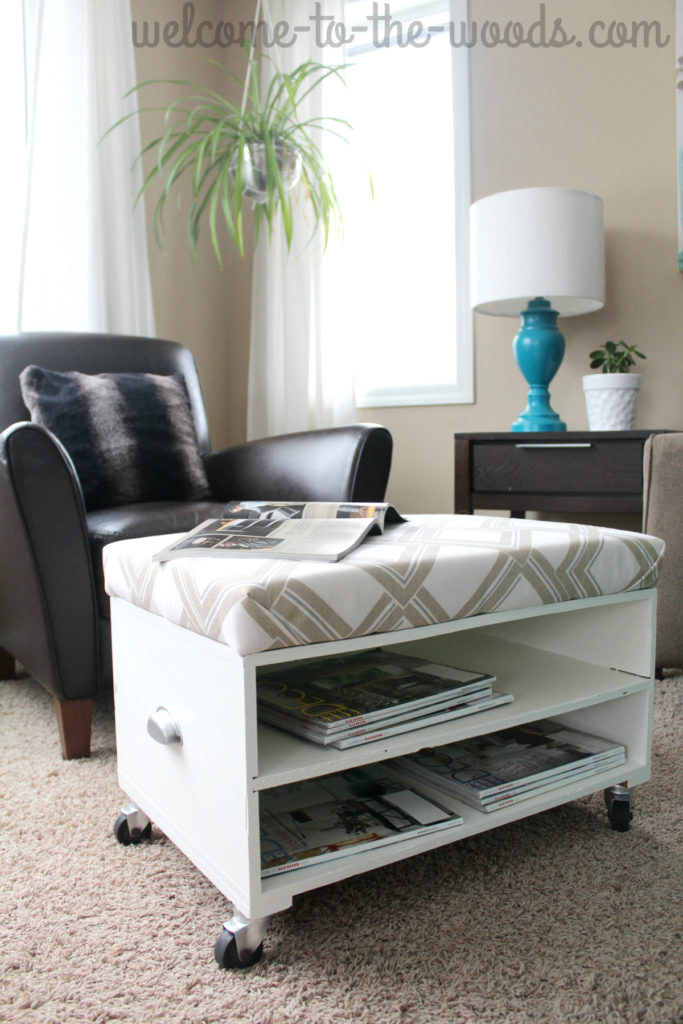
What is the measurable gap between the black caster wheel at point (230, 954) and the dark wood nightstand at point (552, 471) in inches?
57.8

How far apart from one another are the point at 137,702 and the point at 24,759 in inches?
20.2

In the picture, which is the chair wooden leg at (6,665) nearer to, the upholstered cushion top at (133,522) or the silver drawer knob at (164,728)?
the upholstered cushion top at (133,522)

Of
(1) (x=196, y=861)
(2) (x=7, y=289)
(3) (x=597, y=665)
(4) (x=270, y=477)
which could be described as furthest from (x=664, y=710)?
(2) (x=7, y=289)

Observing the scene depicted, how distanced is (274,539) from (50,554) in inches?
22.8

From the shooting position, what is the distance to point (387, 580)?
82 centimetres

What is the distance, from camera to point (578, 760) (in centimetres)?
103

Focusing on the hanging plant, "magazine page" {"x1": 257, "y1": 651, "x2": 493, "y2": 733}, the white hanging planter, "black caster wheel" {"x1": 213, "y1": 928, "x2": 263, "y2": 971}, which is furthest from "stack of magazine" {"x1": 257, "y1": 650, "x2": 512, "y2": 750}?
the white hanging planter

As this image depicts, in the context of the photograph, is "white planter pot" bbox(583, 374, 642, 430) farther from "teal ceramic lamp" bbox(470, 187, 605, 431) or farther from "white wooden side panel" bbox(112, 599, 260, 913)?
"white wooden side panel" bbox(112, 599, 260, 913)

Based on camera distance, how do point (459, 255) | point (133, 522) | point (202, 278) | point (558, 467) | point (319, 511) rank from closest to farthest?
Answer: 1. point (319, 511)
2. point (133, 522)
3. point (558, 467)
4. point (459, 255)
5. point (202, 278)

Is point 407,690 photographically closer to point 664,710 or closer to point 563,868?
point 563,868

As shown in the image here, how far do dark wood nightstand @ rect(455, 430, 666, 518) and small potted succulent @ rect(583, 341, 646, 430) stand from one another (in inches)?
8.2

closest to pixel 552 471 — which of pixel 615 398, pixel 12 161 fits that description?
pixel 615 398

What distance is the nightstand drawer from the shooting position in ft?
6.53

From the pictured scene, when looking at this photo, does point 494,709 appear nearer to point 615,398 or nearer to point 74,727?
point 74,727
